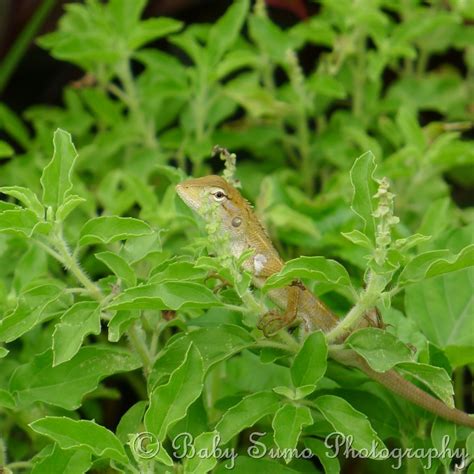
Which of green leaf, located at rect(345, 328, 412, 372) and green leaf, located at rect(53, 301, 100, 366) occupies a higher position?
green leaf, located at rect(53, 301, 100, 366)

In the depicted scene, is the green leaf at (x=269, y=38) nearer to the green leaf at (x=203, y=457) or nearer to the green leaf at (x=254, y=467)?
the green leaf at (x=254, y=467)

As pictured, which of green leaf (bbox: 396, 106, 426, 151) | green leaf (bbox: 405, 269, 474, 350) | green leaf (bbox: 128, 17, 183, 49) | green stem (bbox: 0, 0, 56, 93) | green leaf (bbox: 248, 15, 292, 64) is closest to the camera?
green leaf (bbox: 405, 269, 474, 350)

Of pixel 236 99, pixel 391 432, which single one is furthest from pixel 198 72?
pixel 391 432

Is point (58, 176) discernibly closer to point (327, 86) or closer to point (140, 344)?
point (140, 344)

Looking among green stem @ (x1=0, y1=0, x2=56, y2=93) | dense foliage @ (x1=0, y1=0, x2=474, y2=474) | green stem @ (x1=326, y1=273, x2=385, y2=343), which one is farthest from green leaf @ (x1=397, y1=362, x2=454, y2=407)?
green stem @ (x1=0, y1=0, x2=56, y2=93)

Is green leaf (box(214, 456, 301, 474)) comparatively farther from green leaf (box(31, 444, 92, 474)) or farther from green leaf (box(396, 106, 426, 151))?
green leaf (box(396, 106, 426, 151))

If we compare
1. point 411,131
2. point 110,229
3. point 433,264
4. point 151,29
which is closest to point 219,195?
point 110,229
